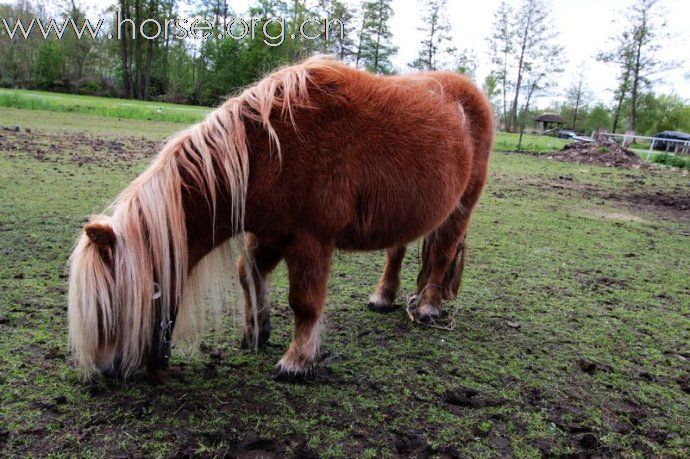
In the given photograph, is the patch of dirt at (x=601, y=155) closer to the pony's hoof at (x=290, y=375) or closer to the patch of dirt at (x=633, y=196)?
the patch of dirt at (x=633, y=196)

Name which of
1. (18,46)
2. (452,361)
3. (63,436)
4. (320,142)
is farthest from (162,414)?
(18,46)

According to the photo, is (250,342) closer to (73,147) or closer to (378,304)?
(378,304)

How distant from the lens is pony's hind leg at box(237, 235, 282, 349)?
2.40 metres

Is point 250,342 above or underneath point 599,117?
underneath

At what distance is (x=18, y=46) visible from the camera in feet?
113

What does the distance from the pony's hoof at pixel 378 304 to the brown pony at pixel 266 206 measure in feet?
2.55

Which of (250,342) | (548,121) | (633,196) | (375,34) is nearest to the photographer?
(250,342)

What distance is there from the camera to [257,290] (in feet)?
8.13

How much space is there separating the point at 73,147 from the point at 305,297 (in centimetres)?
850

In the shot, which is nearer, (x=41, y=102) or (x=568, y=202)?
(x=568, y=202)

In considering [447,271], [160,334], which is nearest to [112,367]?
[160,334]

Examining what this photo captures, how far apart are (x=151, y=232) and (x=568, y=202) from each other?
8.19 meters

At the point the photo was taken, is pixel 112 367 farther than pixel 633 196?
No

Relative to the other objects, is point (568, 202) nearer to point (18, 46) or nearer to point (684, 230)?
point (684, 230)
